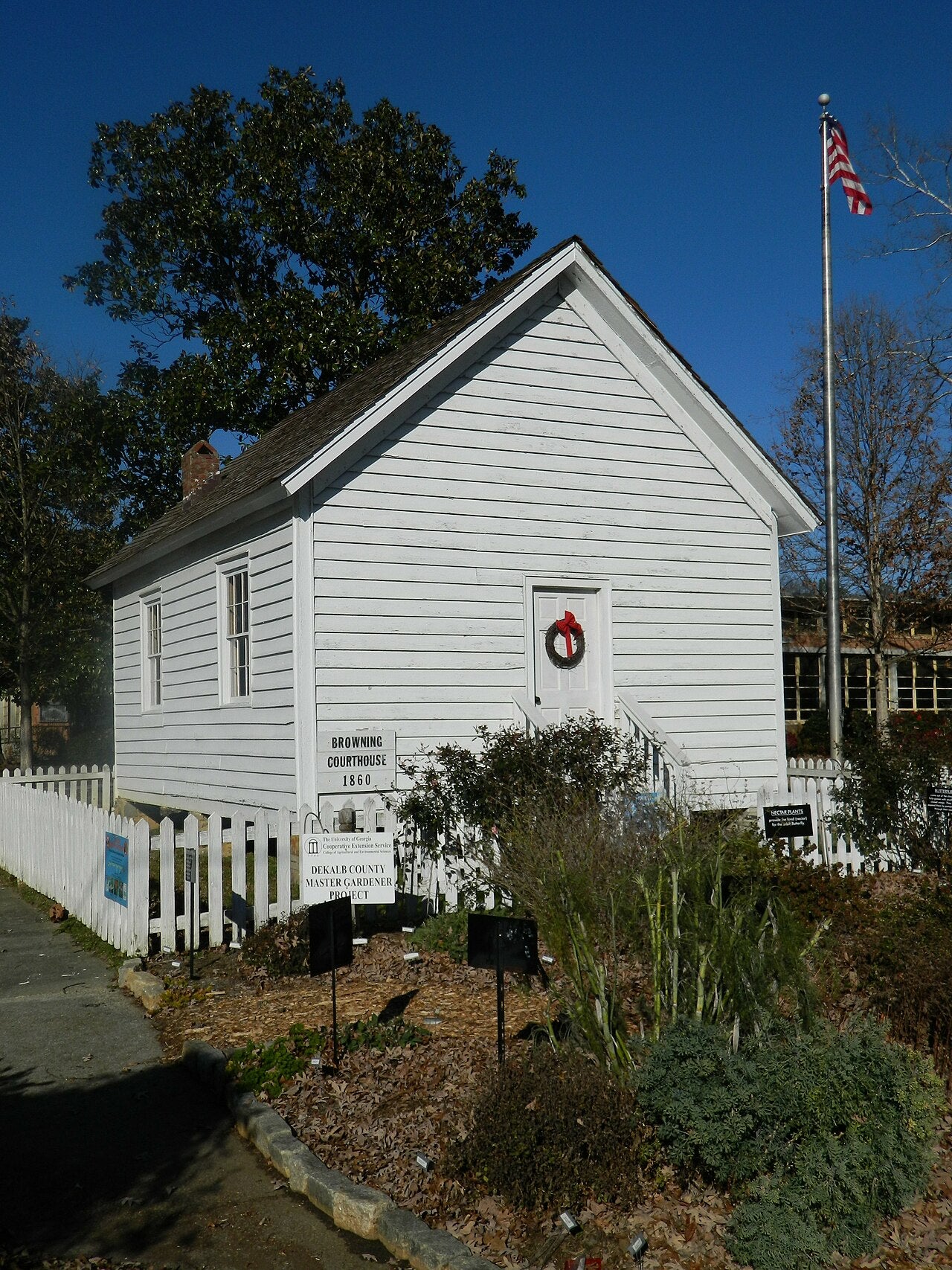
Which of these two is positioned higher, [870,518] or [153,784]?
[870,518]

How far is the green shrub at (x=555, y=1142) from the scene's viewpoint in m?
4.40

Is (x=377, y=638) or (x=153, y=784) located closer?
(x=377, y=638)

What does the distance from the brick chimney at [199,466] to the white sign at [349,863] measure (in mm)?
13985

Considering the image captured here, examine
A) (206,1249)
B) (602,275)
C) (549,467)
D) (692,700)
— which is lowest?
(206,1249)

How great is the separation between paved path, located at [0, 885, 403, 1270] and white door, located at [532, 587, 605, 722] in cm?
681

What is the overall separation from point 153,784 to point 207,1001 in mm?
10227

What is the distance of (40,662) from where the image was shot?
97.4 feet

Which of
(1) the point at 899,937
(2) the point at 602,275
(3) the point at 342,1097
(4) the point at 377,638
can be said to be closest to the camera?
(3) the point at 342,1097

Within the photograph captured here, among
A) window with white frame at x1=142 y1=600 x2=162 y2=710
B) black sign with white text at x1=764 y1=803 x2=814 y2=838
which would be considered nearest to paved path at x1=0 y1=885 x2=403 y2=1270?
black sign with white text at x1=764 y1=803 x2=814 y2=838

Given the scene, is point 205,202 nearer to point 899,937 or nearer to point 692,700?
point 692,700

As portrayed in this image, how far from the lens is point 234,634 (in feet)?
45.4

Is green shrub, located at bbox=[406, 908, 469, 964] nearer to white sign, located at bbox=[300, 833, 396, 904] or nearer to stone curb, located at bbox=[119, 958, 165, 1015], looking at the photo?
white sign, located at bbox=[300, 833, 396, 904]

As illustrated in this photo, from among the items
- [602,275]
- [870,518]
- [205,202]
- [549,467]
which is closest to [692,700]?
[549,467]

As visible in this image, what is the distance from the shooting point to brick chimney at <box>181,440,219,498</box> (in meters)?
19.9
